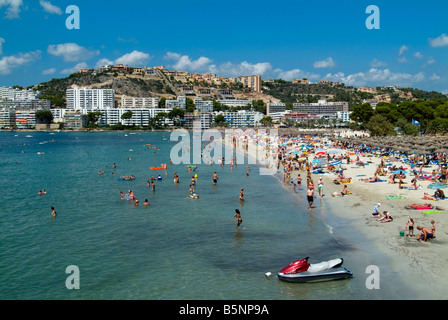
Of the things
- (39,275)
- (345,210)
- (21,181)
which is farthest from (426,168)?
(21,181)

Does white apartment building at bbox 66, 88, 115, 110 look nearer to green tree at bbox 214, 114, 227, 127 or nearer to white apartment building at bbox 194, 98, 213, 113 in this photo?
white apartment building at bbox 194, 98, 213, 113

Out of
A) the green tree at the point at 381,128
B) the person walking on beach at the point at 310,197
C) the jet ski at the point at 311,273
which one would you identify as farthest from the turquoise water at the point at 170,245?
the green tree at the point at 381,128

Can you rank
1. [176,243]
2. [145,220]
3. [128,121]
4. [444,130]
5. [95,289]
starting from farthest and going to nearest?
[128,121] → [444,130] → [145,220] → [176,243] → [95,289]

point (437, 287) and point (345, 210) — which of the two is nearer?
point (437, 287)

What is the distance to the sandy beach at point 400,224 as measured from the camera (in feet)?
35.6

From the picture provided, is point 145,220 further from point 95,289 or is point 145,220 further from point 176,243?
point 95,289

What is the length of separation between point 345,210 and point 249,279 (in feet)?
29.7

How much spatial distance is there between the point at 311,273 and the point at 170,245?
559cm

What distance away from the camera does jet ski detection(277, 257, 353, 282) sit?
11.0 metres

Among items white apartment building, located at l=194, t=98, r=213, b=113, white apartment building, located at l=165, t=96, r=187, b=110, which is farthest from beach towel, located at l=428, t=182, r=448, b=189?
white apartment building, located at l=194, t=98, r=213, b=113

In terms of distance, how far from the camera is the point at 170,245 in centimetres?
1454

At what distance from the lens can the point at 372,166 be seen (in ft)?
108

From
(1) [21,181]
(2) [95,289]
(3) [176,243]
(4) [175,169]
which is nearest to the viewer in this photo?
(2) [95,289]

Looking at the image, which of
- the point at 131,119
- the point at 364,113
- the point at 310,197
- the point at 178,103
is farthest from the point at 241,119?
the point at 310,197
